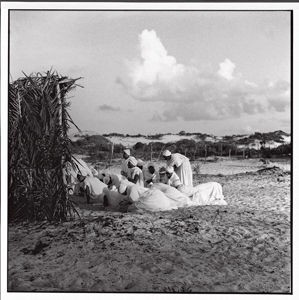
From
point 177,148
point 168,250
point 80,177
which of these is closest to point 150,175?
point 177,148

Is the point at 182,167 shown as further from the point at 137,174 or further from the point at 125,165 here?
the point at 125,165

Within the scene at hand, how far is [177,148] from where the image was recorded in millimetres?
5863

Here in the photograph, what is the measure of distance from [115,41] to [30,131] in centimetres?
160

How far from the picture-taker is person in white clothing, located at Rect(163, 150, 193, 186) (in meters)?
5.88

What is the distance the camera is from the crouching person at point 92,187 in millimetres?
5996

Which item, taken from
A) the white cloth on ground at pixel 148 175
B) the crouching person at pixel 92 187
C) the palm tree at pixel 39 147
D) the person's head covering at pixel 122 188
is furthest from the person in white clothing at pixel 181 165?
the palm tree at pixel 39 147

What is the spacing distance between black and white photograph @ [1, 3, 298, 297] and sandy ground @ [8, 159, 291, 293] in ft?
0.04

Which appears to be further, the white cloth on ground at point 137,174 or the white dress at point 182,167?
the white cloth on ground at point 137,174

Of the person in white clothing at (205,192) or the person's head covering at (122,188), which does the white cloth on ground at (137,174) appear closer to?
the person's head covering at (122,188)

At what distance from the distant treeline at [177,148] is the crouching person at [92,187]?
320 millimetres

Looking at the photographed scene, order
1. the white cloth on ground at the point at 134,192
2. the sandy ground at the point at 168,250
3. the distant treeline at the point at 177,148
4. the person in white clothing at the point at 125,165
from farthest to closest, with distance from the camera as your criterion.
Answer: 1. the white cloth on ground at the point at 134,192
2. the person in white clothing at the point at 125,165
3. the distant treeline at the point at 177,148
4. the sandy ground at the point at 168,250

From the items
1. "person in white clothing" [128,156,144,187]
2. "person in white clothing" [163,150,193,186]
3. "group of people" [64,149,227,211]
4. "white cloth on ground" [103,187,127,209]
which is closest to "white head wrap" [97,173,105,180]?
"group of people" [64,149,227,211]

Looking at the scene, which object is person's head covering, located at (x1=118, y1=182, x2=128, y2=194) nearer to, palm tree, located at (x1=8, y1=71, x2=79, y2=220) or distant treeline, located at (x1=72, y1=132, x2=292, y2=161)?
distant treeline, located at (x1=72, y1=132, x2=292, y2=161)
